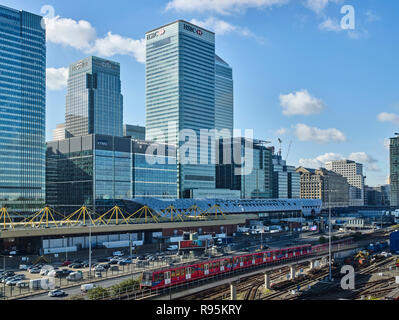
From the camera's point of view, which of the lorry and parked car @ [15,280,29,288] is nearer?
parked car @ [15,280,29,288]

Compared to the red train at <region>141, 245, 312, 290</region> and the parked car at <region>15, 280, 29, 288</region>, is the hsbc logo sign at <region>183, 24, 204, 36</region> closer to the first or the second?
the red train at <region>141, 245, 312, 290</region>

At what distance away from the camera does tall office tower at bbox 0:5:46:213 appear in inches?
4715

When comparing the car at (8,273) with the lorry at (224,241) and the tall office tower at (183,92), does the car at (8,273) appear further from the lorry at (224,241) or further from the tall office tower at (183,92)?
the tall office tower at (183,92)

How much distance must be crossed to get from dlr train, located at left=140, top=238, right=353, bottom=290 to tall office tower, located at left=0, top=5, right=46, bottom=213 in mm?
88811

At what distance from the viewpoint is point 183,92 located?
176 m

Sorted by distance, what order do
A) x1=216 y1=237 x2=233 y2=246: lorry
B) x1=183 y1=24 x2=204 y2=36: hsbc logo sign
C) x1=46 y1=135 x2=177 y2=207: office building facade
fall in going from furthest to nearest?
x1=183 y1=24 x2=204 y2=36: hsbc logo sign
x1=46 y1=135 x2=177 y2=207: office building facade
x1=216 y1=237 x2=233 y2=246: lorry

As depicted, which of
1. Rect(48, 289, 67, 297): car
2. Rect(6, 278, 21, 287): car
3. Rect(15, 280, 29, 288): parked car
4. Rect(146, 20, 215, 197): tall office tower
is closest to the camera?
Rect(48, 289, 67, 297): car

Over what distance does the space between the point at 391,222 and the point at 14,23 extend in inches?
5293

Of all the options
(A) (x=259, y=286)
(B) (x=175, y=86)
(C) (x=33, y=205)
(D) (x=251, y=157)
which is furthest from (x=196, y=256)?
(D) (x=251, y=157)

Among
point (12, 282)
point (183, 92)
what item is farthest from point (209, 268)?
point (183, 92)

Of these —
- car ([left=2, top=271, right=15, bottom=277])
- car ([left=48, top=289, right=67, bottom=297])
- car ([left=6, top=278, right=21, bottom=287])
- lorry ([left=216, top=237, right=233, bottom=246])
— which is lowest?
lorry ([left=216, top=237, right=233, bottom=246])

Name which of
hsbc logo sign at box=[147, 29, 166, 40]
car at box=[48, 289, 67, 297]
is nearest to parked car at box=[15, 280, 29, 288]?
car at box=[48, 289, 67, 297]

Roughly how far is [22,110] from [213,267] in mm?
98930

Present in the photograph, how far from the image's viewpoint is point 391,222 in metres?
142
